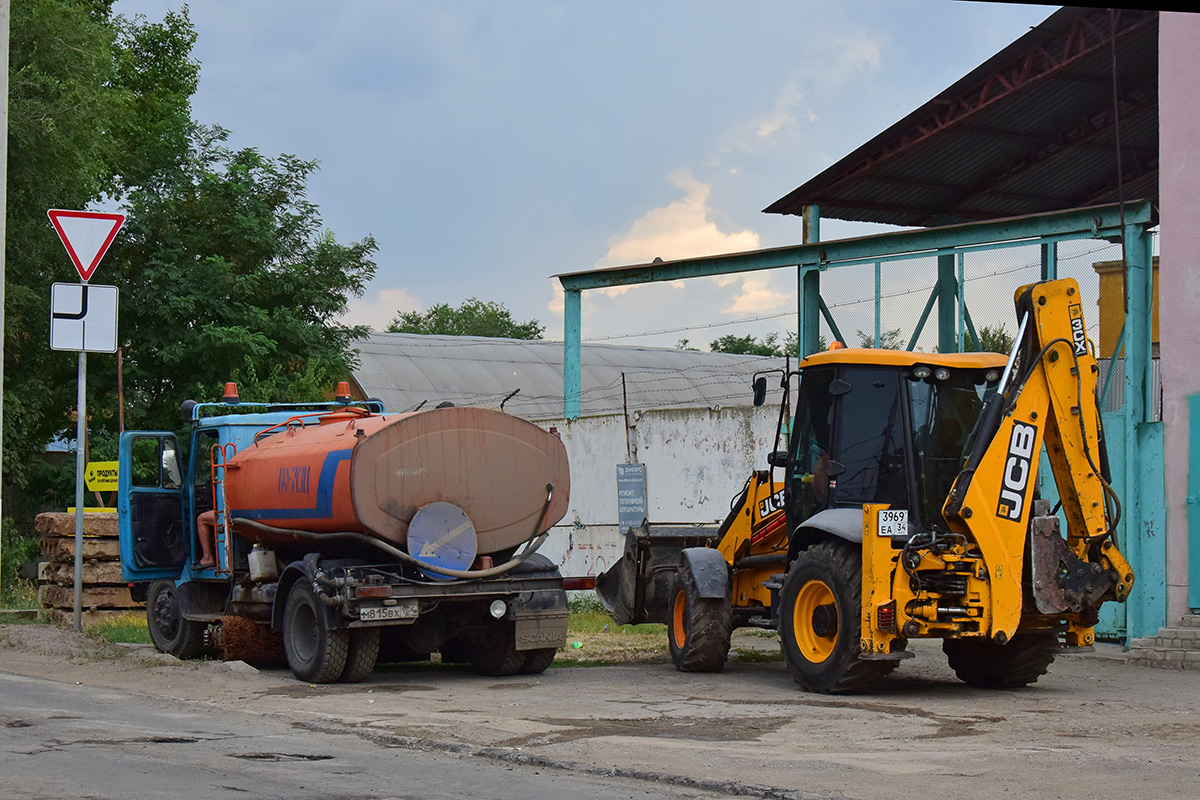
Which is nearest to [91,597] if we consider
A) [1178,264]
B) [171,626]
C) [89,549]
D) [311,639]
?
[89,549]

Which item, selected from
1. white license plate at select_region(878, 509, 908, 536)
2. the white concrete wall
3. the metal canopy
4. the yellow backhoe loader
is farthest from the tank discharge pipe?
the metal canopy

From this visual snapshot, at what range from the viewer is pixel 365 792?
7.18 meters

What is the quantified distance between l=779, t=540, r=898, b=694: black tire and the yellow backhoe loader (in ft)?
0.05

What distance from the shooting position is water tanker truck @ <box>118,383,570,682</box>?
1258 centimetres

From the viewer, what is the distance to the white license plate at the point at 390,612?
40.4ft

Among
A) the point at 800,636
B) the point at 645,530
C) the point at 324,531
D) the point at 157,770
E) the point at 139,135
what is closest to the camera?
the point at 157,770

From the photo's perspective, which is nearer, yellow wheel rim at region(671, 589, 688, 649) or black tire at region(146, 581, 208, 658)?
yellow wheel rim at region(671, 589, 688, 649)

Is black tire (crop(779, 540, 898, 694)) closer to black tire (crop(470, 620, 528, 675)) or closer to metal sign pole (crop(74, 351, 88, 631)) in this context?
black tire (crop(470, 620, 528, 675))

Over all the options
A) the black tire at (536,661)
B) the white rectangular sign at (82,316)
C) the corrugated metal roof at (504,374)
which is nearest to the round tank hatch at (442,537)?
the black tire at (536,661)

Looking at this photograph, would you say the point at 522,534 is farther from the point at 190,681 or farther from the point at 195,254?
the point at 195,254

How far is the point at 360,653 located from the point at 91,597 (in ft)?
28.3

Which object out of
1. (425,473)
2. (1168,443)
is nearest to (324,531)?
(425,473)

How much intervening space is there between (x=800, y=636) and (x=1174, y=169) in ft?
24.3

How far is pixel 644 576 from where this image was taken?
14.6 m
